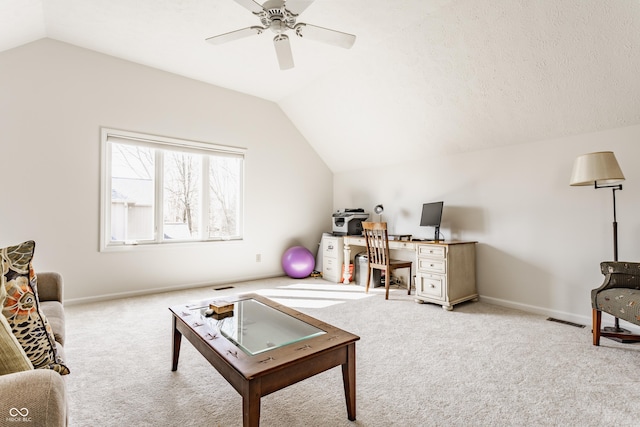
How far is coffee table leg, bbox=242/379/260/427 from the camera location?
3.81ft

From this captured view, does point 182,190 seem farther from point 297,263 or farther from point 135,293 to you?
point 297,263

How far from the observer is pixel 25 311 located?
1.06 m

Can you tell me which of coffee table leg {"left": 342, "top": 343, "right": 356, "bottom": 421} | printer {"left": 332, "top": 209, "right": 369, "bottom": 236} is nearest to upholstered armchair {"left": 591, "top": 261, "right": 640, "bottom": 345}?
coffee table leg {"left": 342, "top": 343, "right": 356, "bottom": 421}

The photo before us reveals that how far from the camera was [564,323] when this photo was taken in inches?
113

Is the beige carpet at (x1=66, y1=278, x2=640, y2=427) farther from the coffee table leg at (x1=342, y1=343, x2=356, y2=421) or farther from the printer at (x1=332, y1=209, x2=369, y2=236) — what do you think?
the printer at (x1=332, y1=209, x2=369, y2=236)

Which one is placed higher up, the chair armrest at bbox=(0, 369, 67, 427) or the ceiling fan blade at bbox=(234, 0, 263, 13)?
the ceiling fan blade at bbox=(234, 0, 263, 13)

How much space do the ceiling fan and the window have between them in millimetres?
2066

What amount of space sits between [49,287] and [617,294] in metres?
3.90

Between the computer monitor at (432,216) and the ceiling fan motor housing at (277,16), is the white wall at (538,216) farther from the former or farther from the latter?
the ceiling fan motor housing at (277,16)

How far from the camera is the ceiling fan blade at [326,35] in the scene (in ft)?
7.51

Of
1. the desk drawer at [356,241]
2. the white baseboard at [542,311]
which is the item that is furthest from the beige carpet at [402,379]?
the desk drawer at [356,241]

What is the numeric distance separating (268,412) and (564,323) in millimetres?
2852

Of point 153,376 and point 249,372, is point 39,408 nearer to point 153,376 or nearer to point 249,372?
point 249,372

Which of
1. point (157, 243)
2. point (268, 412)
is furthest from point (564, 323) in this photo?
point (157, 243)
